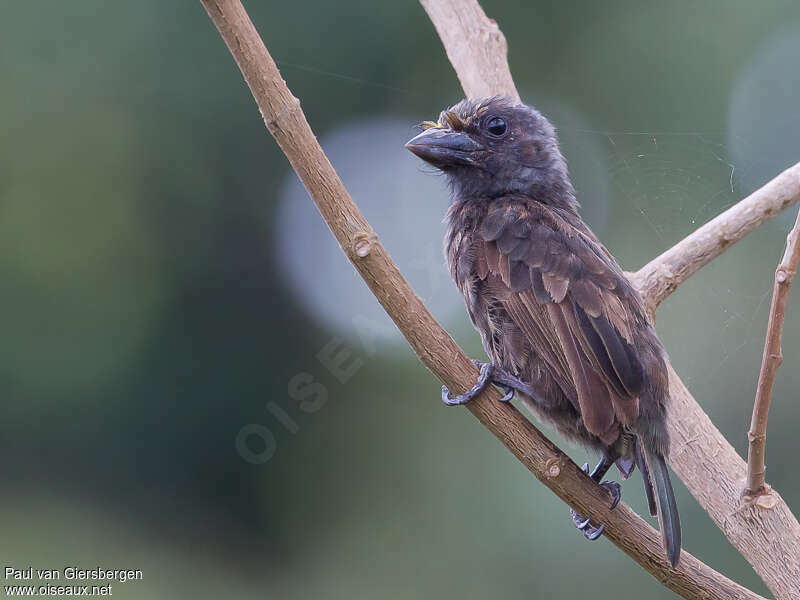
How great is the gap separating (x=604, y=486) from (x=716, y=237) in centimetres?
104

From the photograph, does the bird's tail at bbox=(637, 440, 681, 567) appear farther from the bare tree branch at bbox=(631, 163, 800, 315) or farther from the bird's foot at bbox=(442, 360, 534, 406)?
the bare tree branch at bbox=(631, 163, 800, 315)

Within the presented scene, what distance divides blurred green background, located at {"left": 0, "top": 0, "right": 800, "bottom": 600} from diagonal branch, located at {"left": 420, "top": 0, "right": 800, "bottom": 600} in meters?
1.61

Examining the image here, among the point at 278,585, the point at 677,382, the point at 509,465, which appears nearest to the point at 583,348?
the point at 677,382

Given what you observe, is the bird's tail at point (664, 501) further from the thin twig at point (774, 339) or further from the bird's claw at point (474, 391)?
the bird's claw at point (474, 391)

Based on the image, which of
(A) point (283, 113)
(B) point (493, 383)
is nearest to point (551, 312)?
(B) point (493, 383)

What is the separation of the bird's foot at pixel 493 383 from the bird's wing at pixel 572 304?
4.2 inches

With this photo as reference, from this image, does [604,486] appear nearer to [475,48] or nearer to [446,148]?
[446,148]

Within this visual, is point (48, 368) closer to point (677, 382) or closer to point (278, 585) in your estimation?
point (278, 585)

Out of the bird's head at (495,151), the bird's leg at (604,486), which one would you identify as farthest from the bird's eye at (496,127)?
the bird's leg at (604,486)

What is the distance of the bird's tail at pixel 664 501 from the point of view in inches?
88.7

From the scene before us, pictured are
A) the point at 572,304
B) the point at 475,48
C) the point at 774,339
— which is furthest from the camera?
the point at 475,48

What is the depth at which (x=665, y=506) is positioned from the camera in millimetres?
2336

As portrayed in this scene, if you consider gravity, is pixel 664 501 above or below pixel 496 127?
below

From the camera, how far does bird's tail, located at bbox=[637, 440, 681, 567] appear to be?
2252 millimetres
